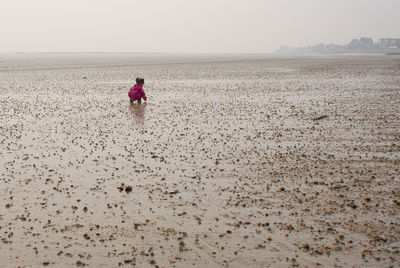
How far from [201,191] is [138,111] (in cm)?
1066

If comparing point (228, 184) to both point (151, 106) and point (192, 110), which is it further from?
point (151, 106)

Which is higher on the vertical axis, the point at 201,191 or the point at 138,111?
the point at 138,111

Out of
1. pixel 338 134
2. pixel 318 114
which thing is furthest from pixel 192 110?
pixel 338 134

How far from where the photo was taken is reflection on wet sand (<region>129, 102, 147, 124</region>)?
15.4 metres

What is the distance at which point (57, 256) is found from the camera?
5086 mm

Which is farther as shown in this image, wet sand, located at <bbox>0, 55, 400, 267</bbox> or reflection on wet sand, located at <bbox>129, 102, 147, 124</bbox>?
reflection on wet sand, located at <bbox>129, 102, 147, 124</bbox>

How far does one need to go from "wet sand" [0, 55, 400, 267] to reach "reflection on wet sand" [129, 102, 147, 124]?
0.42 metres

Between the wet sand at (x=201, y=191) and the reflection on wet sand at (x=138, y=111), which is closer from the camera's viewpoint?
the wet sand at (x=201, y=191)

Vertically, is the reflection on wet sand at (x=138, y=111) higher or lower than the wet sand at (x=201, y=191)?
higher

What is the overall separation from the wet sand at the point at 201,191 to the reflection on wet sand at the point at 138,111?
1.39 ft

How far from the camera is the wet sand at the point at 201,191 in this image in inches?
206

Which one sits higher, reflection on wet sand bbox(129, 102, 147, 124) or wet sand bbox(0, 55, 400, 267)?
reflection on wet sand bbox(129, 102, 147, 124)

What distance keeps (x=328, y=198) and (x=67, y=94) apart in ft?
67.8

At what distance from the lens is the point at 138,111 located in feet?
57.1
